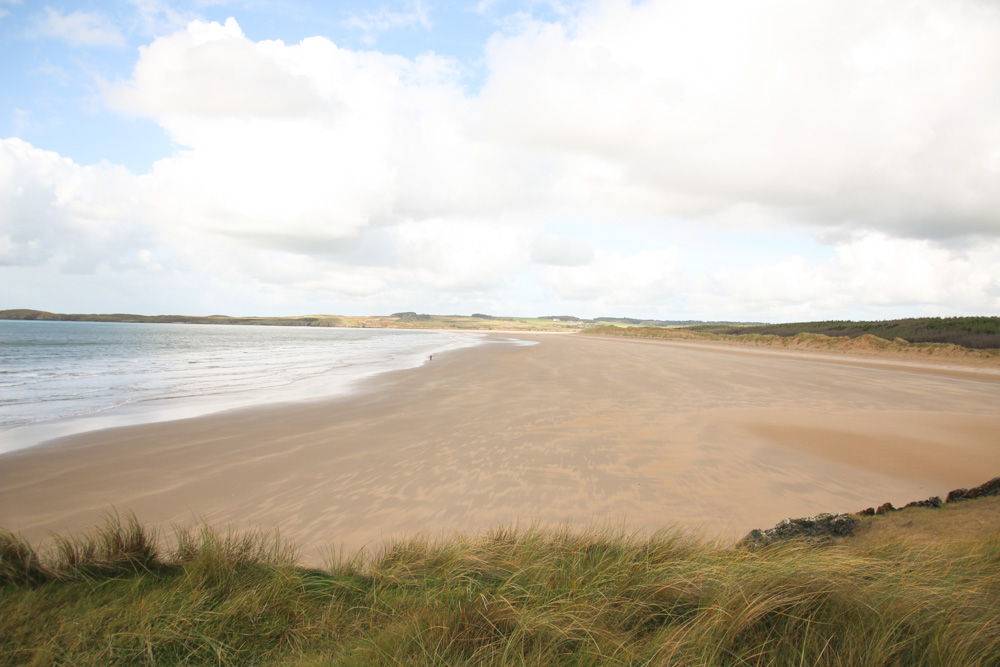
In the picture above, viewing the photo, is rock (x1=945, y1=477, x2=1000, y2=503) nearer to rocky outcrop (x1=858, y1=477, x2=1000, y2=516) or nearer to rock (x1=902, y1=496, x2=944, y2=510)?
rocky outcrop (x1=858, y1=477, x2=1000, y2=516)

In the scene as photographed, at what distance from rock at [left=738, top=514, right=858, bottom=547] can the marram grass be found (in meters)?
0.55

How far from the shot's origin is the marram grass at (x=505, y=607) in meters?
2.07

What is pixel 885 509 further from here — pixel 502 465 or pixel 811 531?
pixel 502 465

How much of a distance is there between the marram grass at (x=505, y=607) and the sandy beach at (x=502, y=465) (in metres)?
1.81

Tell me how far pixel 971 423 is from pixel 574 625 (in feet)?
46.3

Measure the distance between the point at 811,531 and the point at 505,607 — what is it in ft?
10.2

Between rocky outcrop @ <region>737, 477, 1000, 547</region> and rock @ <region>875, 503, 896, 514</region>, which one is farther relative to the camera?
rock @ <region>875, 503, 896, 514</region>

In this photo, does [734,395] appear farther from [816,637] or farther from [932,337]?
[932,337]

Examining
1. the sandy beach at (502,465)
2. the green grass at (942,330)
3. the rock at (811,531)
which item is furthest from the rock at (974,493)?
the green grass at (942,330)

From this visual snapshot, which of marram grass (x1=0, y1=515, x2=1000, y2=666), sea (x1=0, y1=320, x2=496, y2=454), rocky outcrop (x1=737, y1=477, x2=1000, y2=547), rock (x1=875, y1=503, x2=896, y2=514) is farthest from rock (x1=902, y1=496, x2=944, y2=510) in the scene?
sea (x1=0, y1=320, x2=496, y2=454)

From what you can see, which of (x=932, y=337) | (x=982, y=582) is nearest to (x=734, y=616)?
(x=982, y=582)

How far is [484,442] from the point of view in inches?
347

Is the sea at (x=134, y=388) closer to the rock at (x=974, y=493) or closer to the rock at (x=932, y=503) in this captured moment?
the rock at (x=932, y=503)

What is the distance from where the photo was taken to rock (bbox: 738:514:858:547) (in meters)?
3.70
